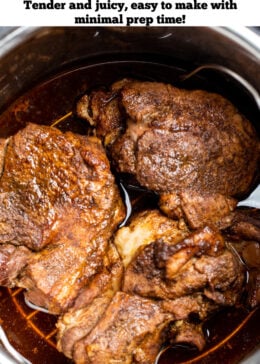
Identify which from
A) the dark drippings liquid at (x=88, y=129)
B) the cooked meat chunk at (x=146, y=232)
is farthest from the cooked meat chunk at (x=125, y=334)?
the dark drippings liquid at (x=88, y=129)

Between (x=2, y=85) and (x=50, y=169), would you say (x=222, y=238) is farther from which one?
(x=2, y=85)

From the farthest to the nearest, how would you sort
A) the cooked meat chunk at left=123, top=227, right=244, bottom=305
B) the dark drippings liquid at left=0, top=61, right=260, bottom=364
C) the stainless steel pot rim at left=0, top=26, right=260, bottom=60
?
the dark drippings liquid at left=0, top=61, right=260, bottom=364 < the stainless steel pot rim at left=0, top=26, right=260, bottom=60 < the cooked meat chunk at left=123, top=227, right=244, bottom=305

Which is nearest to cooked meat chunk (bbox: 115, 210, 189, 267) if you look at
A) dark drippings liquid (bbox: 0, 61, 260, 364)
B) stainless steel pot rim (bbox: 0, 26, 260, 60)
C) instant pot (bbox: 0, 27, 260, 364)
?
dark drippings liquid (bbox: 0, 61, 260, 364)

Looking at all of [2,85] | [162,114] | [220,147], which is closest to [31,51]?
[2,85]

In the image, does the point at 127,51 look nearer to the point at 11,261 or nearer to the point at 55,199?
the point at 55,199

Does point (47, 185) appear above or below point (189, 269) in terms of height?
above

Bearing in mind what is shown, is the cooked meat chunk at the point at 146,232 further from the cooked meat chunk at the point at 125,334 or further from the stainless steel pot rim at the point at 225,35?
the stainless steel pot rim at the point at 225,35

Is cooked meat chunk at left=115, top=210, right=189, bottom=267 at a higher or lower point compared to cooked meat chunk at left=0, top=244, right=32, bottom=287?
higher

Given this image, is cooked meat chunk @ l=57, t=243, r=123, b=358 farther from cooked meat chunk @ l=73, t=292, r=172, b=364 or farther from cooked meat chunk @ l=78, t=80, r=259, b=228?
cooked meat chunk @ l=78, t=80, r=259, b=228

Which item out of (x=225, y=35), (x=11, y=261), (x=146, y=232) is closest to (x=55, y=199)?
(x=11, y=261)
